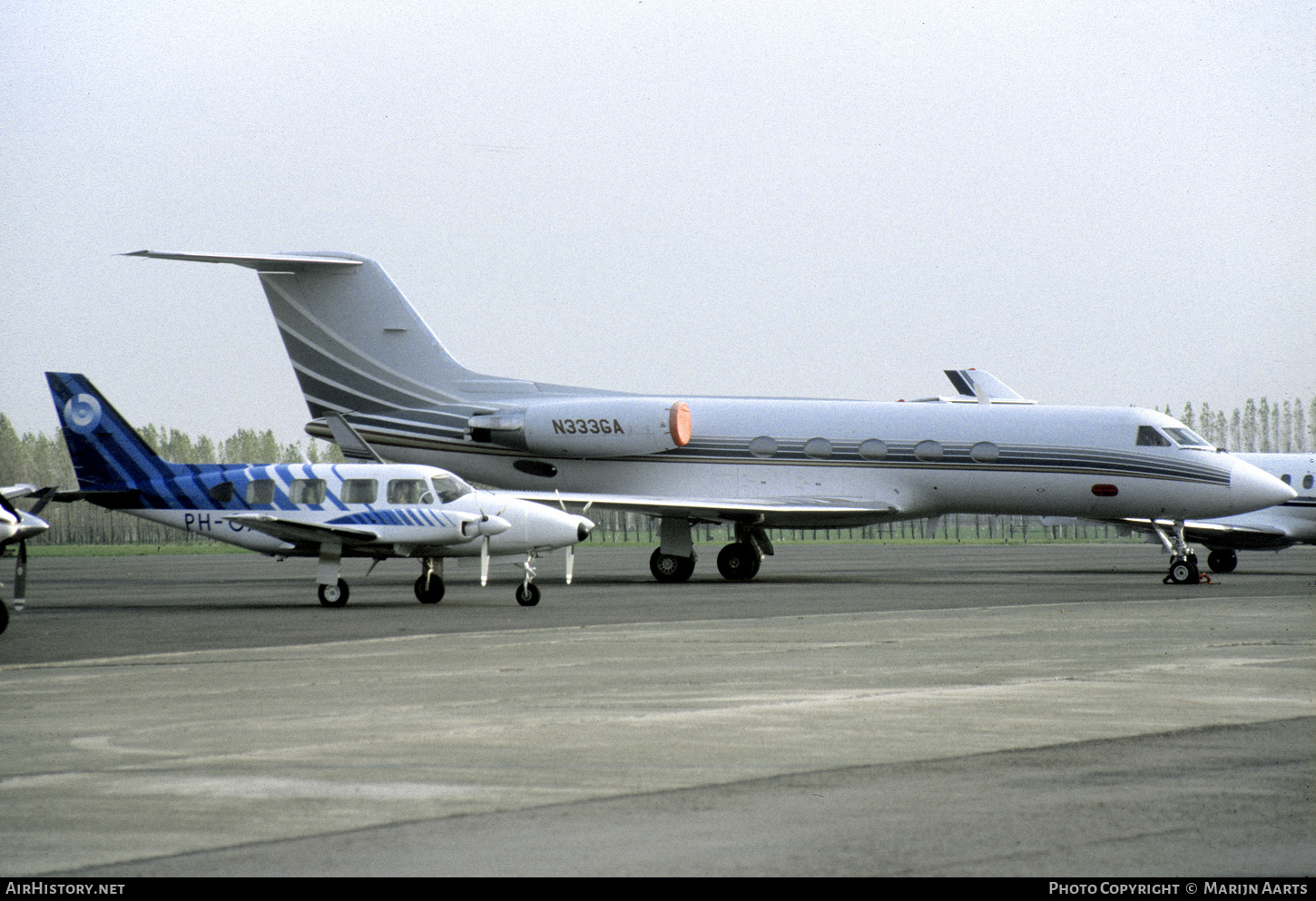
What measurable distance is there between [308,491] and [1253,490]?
17.7 m

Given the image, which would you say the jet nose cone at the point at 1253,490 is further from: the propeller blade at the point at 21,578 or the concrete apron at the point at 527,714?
the propeller blade at the point at 21,578

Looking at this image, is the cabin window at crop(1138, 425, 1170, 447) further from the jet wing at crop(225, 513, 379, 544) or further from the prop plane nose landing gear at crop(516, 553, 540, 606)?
the jet wing at crop(225, 513, 379, 544)

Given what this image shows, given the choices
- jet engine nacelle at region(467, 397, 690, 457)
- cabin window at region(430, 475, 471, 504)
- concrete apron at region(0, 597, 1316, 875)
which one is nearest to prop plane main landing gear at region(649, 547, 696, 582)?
jet engine nacelle at region(467, 397, 690, 457)

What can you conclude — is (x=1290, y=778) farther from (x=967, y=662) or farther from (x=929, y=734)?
(x=967, y=662)

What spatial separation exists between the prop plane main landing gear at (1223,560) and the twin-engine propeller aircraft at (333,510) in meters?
20.0

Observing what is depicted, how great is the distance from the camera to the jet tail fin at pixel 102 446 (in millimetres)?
24438

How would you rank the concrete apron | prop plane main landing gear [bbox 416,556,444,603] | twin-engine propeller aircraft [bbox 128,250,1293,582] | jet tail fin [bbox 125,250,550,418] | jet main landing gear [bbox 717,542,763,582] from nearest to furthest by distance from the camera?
the concrete apron → prop plane main landing gear [bbox 416,556,444,603] → twin-engine propeller aircraft [bbox 128,250,1293,582] → jet main landing gear [bbox 717,542,763,582] → jet tail fin [bbox 125,250,550,418]

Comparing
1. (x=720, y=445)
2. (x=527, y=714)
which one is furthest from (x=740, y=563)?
(x=527, y=714)

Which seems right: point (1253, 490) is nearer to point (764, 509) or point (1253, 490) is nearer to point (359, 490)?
point (764, 509)

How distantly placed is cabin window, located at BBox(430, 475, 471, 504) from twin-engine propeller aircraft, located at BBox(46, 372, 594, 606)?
2cm

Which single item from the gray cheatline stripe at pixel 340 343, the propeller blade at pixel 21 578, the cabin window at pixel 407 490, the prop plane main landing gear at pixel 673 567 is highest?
the gray cheatline stripe at pixel 340 343

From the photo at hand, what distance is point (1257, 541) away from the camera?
121 ft

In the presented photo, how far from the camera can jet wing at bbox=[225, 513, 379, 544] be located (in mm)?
22609

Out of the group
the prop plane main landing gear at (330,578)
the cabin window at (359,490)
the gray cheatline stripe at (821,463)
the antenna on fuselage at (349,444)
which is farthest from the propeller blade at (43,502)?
the gray cheatline stripe at (821,463)
